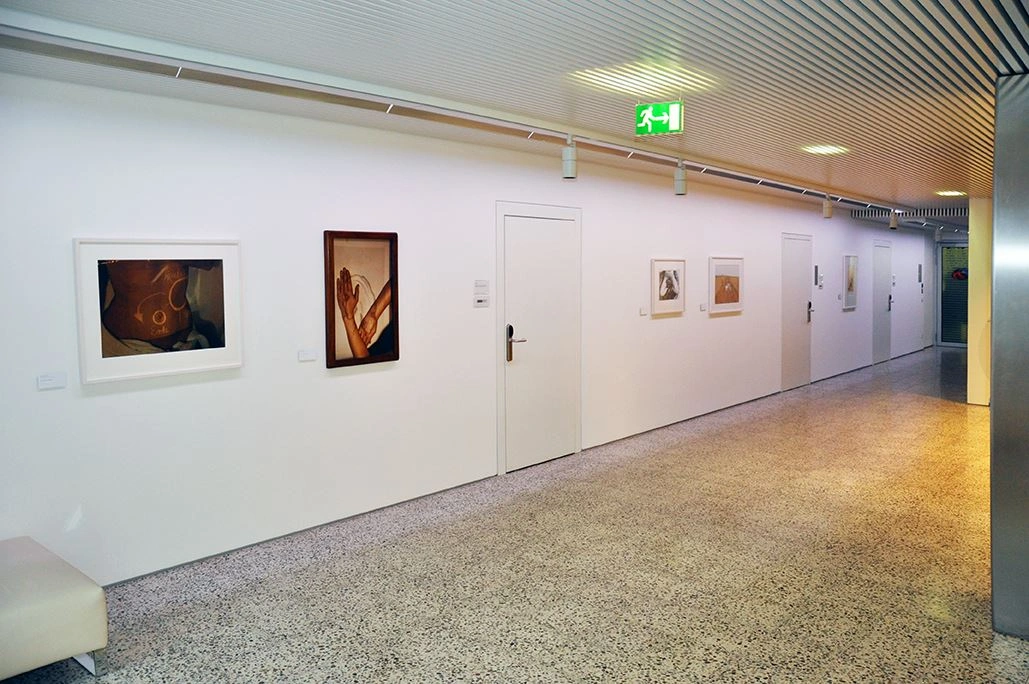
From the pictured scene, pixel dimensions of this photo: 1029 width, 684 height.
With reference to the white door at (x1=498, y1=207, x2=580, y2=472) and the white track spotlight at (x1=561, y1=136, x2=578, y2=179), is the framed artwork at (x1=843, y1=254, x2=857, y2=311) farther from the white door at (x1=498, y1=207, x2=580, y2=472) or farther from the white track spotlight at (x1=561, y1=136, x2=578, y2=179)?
the white track spotlight at (x1=561, y1=136, x2=578, y2=179)

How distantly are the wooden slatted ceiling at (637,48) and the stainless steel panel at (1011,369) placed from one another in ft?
1.53

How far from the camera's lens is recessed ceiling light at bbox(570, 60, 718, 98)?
171 inches

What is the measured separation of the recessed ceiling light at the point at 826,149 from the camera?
7039 millimetres

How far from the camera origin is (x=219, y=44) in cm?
387

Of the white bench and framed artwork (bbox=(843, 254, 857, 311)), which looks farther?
framed artwork (bbox=(843, 254, 857, 311))

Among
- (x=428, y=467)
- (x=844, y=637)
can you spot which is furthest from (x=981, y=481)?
(x=428, y=467)

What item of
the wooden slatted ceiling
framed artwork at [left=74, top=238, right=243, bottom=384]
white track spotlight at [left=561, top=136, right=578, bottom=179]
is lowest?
framed artwork at [left=74, top=238, right=243, bottom=384]

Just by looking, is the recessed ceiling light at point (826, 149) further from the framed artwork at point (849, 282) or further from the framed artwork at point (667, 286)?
the framed artwork at point (849, 282)

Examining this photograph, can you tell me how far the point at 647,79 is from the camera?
4.61m

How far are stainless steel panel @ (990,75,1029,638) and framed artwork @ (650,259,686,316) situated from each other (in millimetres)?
4728

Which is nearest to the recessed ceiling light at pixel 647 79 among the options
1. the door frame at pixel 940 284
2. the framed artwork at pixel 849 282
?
the framed artwork at pixel 849 282

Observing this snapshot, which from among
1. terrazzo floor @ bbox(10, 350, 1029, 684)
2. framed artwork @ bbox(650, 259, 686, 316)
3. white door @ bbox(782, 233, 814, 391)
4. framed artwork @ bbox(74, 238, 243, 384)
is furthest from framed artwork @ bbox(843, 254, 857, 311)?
framed artwork @ bbox(74, 238, 243, 384)

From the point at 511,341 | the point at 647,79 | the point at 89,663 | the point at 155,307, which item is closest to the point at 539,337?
the point at 511,341

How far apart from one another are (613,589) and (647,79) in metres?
2.96
